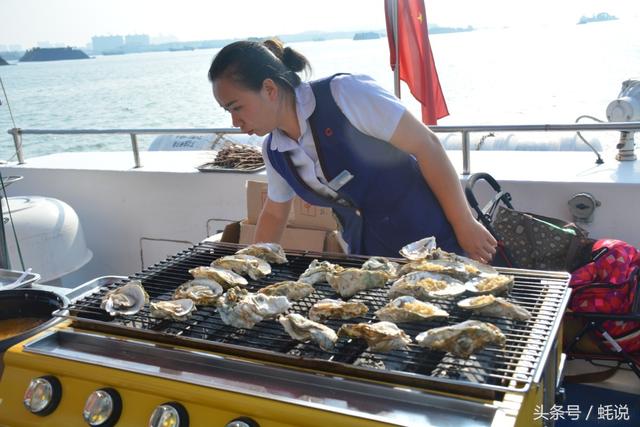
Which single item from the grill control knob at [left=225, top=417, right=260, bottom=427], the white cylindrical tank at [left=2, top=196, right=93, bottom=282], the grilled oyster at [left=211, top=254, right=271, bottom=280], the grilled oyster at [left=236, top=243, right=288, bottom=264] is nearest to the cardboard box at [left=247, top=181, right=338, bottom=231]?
the grilled oyster at [left=236, top=243, right=288, bottom=264]

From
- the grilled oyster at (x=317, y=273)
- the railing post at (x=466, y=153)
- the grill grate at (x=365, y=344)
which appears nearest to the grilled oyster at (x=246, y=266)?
the grill grate at (x=365, y=344)

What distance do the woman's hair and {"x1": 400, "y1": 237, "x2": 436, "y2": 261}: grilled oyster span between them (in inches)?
26.7

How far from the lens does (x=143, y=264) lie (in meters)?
4.31

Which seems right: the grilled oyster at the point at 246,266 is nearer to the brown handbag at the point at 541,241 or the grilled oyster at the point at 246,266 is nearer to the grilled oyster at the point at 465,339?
the grilled oyster at the point at 465,339

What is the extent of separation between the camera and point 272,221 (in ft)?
7.52

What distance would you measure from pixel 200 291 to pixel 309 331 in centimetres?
39

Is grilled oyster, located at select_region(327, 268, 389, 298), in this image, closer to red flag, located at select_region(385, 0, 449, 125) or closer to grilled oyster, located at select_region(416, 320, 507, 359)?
grilled oyster, located at select_region(416, 320, 507, 359)

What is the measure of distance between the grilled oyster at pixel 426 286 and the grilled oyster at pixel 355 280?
2.3 inches

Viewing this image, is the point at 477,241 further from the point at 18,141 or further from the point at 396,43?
the point at 18,141

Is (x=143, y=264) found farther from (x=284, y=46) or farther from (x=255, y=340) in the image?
(x=255, y=340)

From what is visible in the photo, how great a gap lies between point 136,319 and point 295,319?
0.43 meters

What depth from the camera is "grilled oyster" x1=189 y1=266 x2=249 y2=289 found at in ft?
5.29

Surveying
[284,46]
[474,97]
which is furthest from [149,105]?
[284,46]

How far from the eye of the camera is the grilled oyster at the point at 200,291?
1.51m
